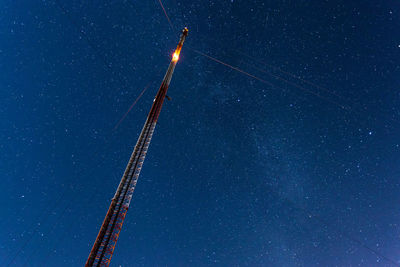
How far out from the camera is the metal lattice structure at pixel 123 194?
16.5 meters

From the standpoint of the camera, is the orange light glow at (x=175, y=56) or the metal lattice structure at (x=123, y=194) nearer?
the metal lattice structure at (x=123, y=194)

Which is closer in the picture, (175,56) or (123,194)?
(123,194)

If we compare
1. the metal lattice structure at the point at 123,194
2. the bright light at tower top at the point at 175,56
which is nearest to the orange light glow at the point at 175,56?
the bright light at tower top at the point at 175,56

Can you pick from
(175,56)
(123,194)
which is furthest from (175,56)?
(123,194)

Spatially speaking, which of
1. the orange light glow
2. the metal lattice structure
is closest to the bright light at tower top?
the orange light glow

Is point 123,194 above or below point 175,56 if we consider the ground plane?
below

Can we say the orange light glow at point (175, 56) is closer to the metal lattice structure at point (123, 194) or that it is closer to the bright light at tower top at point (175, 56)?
the bright light at tower top at point (175, 56)

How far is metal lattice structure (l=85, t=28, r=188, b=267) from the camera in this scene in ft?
54.2

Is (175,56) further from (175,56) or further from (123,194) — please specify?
(123,194)

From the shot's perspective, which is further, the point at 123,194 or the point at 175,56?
the point at 175,56

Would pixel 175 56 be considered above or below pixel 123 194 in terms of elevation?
above

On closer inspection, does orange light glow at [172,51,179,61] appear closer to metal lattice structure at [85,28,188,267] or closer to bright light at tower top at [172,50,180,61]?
bright light at tower top at [172,50,180,61]

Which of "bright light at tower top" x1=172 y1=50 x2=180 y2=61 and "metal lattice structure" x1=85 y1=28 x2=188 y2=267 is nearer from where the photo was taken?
"metal lattice structure" x1=85 y1=28 x2=188 y2=267

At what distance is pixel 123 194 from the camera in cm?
1870
